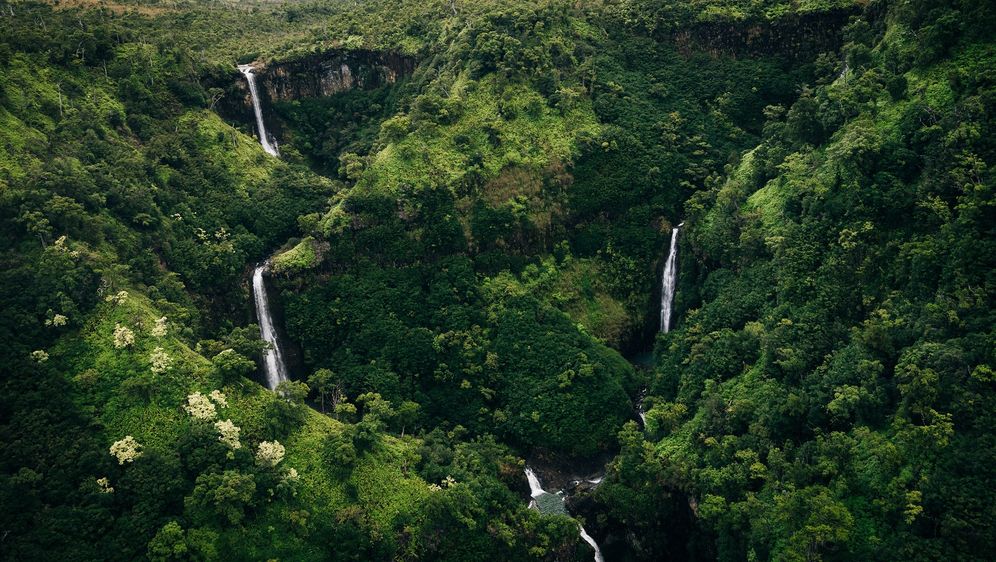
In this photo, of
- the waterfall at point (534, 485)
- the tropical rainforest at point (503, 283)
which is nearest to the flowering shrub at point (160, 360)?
the tropical rainforest at point (503, 283)

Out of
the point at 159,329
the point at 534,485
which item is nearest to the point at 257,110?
the point at 159,329

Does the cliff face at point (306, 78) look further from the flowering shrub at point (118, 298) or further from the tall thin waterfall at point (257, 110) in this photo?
the flowering shrub at point (118, 298)

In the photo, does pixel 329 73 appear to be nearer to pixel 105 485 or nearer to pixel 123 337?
pixel 123 337

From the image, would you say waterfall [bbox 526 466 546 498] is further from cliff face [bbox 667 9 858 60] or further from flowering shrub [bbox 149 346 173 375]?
cliff face [bbox 667 9 858 60]

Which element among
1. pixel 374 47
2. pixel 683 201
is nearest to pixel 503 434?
pixel 683 201

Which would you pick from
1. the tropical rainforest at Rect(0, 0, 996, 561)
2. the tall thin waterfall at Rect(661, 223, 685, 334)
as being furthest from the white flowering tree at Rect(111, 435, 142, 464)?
the tall thin waterfall at Rect(661, 223, 685, 334)
